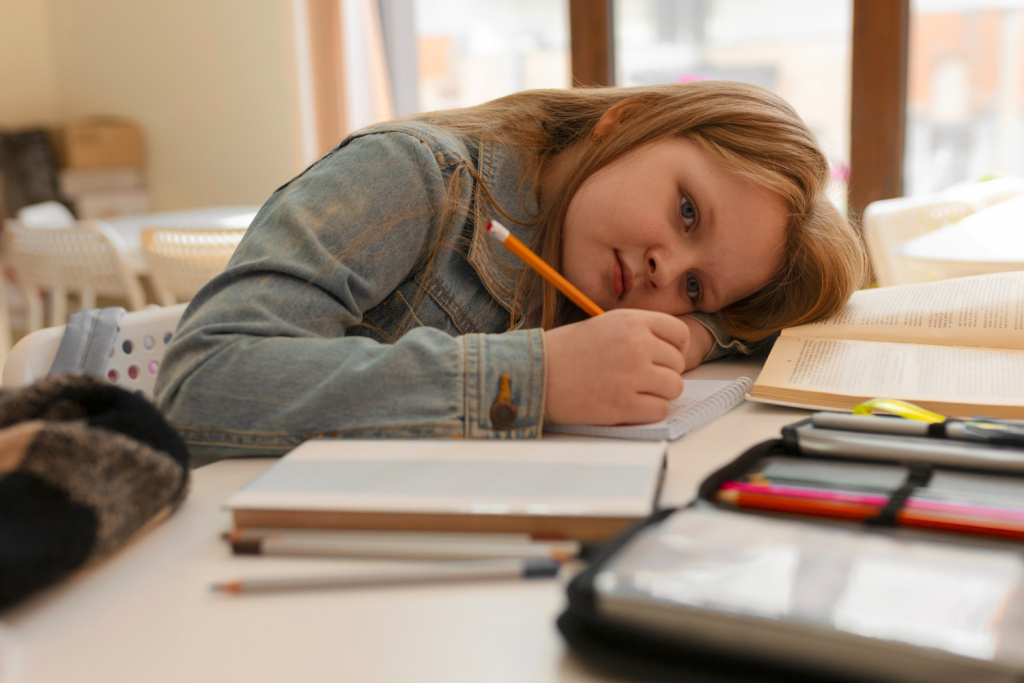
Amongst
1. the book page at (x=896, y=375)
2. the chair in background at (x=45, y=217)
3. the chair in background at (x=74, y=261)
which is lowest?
the chair in background at (x=74, y=261)

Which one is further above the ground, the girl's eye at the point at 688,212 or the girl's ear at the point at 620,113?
the girl's ear at the point at 620,113

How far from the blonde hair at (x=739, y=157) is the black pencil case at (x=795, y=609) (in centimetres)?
58

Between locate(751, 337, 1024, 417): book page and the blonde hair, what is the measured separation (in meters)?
0.12

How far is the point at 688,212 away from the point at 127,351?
59 centimetres

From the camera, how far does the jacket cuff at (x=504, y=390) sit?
0.60 meters

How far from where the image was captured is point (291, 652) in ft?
1.08

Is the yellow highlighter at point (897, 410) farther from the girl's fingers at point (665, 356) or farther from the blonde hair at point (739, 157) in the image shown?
the blonde hair at point (739, 157)

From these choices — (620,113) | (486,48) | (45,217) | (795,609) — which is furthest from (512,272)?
(486,48)

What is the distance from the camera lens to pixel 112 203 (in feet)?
12.1

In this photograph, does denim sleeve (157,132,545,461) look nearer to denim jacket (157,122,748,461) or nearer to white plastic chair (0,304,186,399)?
denim jacket (157,122,748,461)

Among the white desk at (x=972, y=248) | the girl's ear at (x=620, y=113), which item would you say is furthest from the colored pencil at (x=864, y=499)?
the white desk at (x=972, y=248)

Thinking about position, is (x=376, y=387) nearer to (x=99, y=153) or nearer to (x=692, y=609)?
(x=692, y=609)

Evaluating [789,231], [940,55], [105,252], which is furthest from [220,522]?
[940,55]

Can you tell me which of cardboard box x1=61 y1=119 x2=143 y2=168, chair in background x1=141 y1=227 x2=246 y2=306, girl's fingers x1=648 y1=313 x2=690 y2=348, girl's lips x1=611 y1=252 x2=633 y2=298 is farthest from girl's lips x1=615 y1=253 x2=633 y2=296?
cardboard box x1=61 y1=119 x2=143 y2=168
